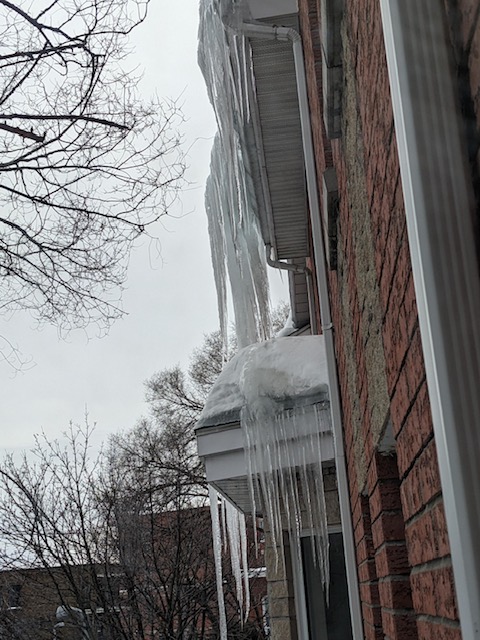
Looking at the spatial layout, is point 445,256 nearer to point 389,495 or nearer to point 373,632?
point 389,495

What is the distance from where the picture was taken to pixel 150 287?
26125 millimetres

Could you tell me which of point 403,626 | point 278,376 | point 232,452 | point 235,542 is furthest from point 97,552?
point 403,626

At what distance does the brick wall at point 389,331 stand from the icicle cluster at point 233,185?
2267 millimetres

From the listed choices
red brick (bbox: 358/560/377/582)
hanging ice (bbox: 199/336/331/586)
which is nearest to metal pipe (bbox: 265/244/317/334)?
hanging ice (bbox: 199/336/331/586)

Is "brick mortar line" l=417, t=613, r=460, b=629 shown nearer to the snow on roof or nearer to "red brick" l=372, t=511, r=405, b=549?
"red brick" l=372, t=511, r=405, b=549

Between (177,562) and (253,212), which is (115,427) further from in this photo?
(253,212)

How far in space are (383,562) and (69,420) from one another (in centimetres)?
1159

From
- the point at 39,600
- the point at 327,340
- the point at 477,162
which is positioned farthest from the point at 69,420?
the point at 477,162

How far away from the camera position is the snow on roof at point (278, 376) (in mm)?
5004

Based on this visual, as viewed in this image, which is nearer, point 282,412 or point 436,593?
point 436,593

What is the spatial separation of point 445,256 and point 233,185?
5.15 meters

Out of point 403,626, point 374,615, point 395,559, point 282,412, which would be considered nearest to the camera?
point 403,626

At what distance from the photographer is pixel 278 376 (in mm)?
5113

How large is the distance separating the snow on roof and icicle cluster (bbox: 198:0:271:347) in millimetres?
1004
